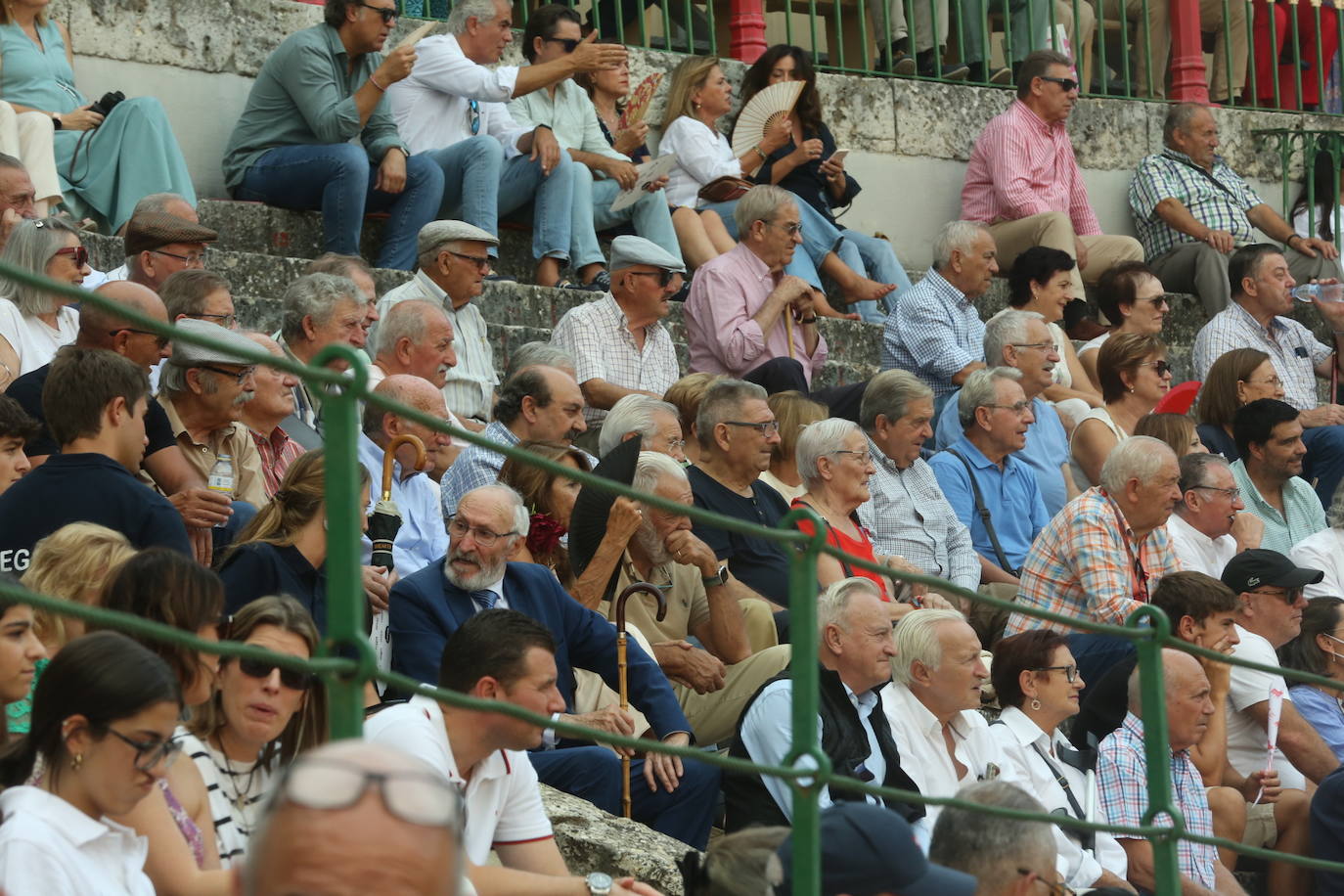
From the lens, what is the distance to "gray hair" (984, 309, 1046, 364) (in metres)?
9.25

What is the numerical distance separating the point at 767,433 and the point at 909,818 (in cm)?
216

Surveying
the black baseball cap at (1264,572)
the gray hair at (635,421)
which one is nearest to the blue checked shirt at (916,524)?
the black baseball cap at (1264,572)

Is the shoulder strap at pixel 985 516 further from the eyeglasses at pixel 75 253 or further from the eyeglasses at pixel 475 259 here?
the eyeglasses at pixel 75 253

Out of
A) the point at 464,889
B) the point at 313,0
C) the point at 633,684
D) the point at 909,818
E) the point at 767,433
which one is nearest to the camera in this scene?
the point at 464,889

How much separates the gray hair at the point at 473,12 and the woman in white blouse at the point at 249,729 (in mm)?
5661

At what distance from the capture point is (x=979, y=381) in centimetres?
841

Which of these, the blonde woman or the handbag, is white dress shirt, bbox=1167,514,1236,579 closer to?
the handbag

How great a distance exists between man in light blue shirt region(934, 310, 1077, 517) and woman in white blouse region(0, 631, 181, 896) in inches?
223

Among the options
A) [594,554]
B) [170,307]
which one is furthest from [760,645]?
[170,307]

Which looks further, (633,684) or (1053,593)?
(1053,593)

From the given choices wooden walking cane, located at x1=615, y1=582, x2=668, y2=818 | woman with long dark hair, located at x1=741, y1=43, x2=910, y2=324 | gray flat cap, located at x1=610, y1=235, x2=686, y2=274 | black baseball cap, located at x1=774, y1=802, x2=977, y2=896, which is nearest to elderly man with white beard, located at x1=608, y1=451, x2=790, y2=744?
wooden walking cane, located at x1=615, y1=582, x2=668, y2=818

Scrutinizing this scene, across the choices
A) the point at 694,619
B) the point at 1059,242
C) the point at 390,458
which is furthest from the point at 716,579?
the point at 1059,242

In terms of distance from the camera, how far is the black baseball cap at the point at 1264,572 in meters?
7.36

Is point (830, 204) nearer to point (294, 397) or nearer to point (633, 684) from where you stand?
point (294, 397)
